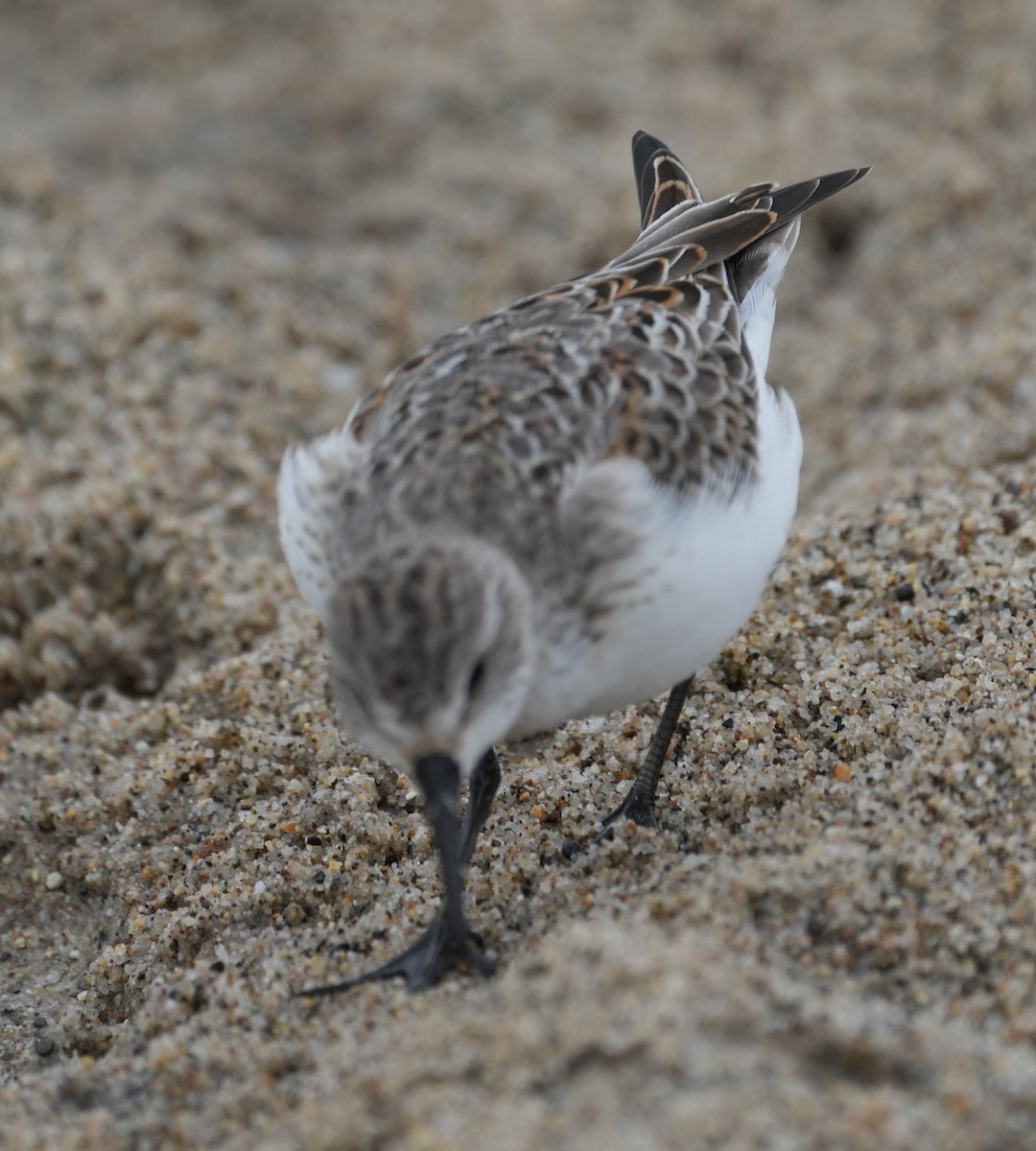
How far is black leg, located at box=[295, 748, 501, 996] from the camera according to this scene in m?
2.47

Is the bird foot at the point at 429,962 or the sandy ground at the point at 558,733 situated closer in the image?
the sandy ground at the point at 558,733

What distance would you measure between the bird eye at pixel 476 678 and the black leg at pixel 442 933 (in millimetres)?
148

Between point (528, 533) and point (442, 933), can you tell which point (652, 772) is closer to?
point (442, 933)

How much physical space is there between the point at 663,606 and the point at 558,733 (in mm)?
1014

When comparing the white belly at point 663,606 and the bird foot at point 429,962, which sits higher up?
the white belly at point 663,606

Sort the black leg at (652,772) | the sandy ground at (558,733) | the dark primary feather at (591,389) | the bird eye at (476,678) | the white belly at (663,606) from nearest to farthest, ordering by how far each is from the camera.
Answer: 1. the sandy ground at (558,733)
2. the bird eye at (476,678)
3. the white belly at (663,606)
4. the dark primary feather at (591,389)
5. the black leg at (652,772)

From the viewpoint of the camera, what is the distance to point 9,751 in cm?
375

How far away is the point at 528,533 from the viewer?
8.48 feet

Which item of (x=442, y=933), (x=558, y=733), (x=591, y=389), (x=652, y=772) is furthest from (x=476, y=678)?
(x=558, y=733)

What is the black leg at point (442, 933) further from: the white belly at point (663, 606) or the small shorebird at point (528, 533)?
the white belly at point (663, 606)

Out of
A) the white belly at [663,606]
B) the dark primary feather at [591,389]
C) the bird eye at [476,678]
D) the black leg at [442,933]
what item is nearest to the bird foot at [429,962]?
the black leg at [442,933]

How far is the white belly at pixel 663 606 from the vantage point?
8.39 ft

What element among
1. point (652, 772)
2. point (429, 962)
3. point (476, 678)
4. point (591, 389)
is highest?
point (591, 389)

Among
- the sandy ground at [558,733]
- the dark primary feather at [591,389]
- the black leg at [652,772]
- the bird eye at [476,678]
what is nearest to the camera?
the sandy ground at [558,733]
